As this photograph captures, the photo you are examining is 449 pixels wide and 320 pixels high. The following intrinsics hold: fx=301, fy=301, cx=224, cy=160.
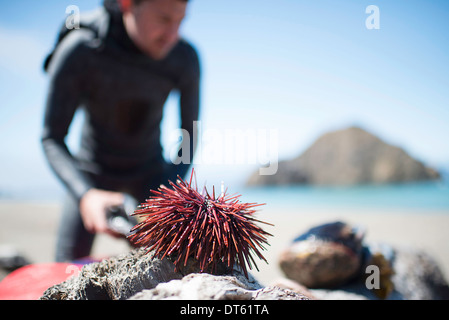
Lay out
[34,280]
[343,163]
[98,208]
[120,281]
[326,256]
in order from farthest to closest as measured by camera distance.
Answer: [343,163], [326,256], [34,280], [98,208], [120,281]

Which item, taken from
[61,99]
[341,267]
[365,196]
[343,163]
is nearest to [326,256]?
[341,267]

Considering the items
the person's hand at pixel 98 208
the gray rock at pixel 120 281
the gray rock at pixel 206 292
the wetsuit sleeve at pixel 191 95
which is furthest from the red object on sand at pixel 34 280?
the wetsuit sleeve at pixel 191 95

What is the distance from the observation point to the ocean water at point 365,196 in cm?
2026

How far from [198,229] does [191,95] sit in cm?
234

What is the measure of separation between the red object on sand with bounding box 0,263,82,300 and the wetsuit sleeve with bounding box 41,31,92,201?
2.39 ft

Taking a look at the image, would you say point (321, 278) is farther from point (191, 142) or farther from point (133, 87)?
point (133, 87)

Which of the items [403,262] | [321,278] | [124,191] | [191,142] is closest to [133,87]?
[191,142]

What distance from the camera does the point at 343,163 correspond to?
45688mm

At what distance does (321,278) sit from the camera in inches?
113

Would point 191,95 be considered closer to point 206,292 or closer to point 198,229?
point 198,229

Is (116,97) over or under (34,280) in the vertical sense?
over

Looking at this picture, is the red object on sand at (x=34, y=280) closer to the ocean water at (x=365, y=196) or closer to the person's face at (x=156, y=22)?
the person's face at (x=156, y=22)

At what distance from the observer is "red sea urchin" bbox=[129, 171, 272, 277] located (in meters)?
1.28

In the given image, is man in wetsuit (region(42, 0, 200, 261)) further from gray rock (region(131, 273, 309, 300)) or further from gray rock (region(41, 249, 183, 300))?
gray rock (region(131, 273, 309, 300))
